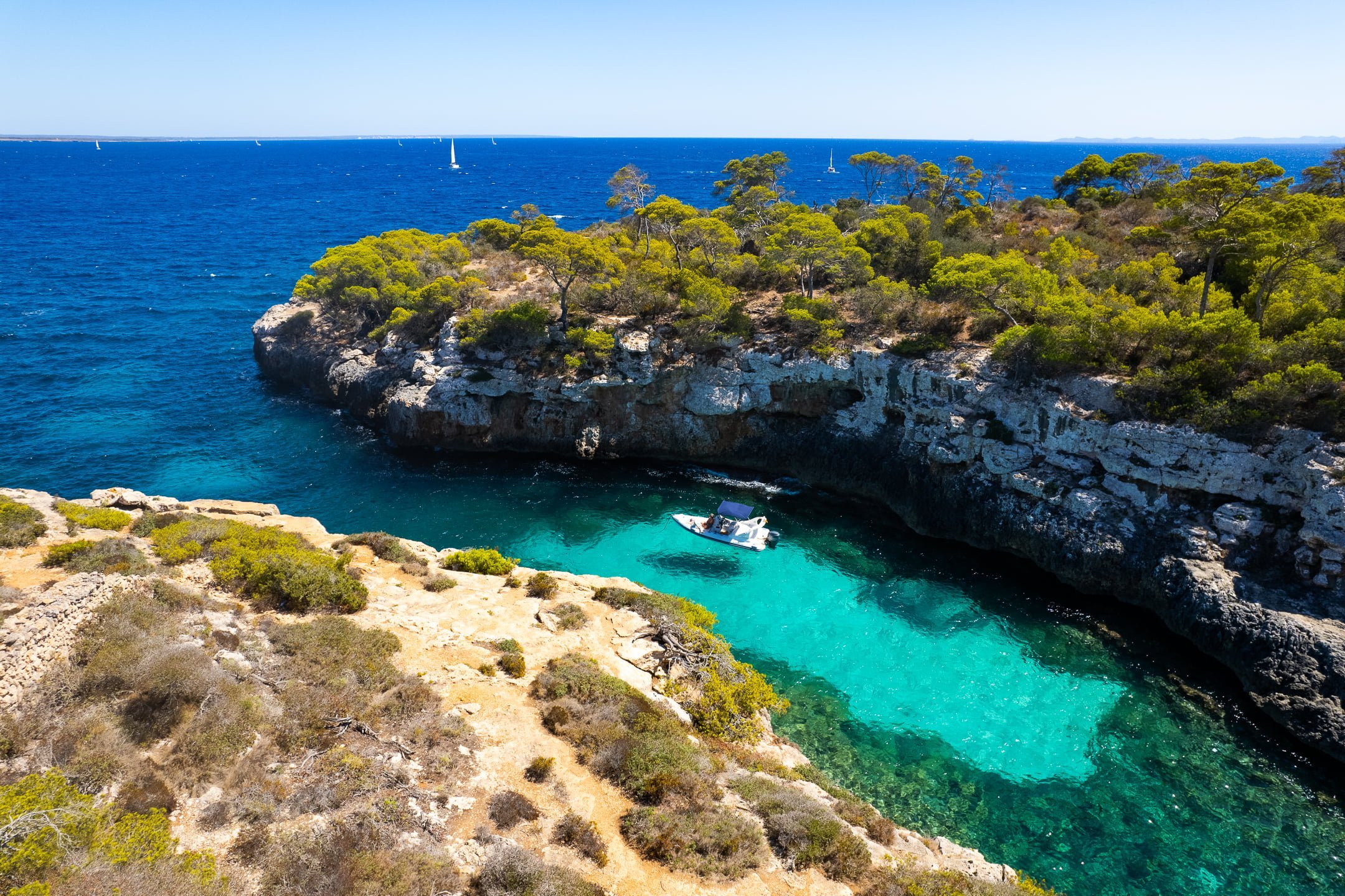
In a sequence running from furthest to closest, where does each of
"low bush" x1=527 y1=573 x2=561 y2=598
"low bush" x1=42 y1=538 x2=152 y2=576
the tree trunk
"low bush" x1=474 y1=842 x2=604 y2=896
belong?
the tree trunk
"low bush" x1=527 y1=573 x2=561 y2=598
"low bush" x1=42 y1=538 x2=152 y2=576
"low bush" x1=474 y1=842 x2=604 y2=896

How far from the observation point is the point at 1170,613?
829 inches

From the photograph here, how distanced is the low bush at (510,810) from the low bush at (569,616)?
6.08 metres

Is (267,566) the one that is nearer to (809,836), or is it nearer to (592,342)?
(809,836)

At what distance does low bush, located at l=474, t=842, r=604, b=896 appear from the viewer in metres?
9.51

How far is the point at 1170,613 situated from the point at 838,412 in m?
14.4

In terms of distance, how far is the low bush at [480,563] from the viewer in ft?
67.6

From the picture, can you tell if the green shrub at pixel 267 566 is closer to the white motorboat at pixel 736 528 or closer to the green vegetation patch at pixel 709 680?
the green vegetation patch at pixel 709 680

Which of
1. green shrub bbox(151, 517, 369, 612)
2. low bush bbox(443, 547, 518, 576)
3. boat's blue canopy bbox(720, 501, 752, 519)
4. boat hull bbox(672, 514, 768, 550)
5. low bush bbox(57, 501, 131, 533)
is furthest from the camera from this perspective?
boat's blue canopy bbox(720, 501, 752, 519)

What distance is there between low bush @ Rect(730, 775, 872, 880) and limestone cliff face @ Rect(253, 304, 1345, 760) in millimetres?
15382

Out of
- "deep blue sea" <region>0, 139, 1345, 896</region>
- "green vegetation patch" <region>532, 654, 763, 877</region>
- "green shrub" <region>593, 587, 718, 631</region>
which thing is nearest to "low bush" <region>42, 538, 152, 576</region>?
"deep blue sea" <region>0, 139, 1345, 896</region>

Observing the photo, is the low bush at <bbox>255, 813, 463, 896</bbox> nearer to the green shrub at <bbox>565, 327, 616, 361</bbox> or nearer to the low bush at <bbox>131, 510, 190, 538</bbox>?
the low bush at <bbox>131, 510, 190, 538</bbox>

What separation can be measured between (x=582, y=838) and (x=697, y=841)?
2026 mm

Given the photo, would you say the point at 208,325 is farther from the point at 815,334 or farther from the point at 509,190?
the point at 509,190

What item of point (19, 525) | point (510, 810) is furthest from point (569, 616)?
point (19, 525)
